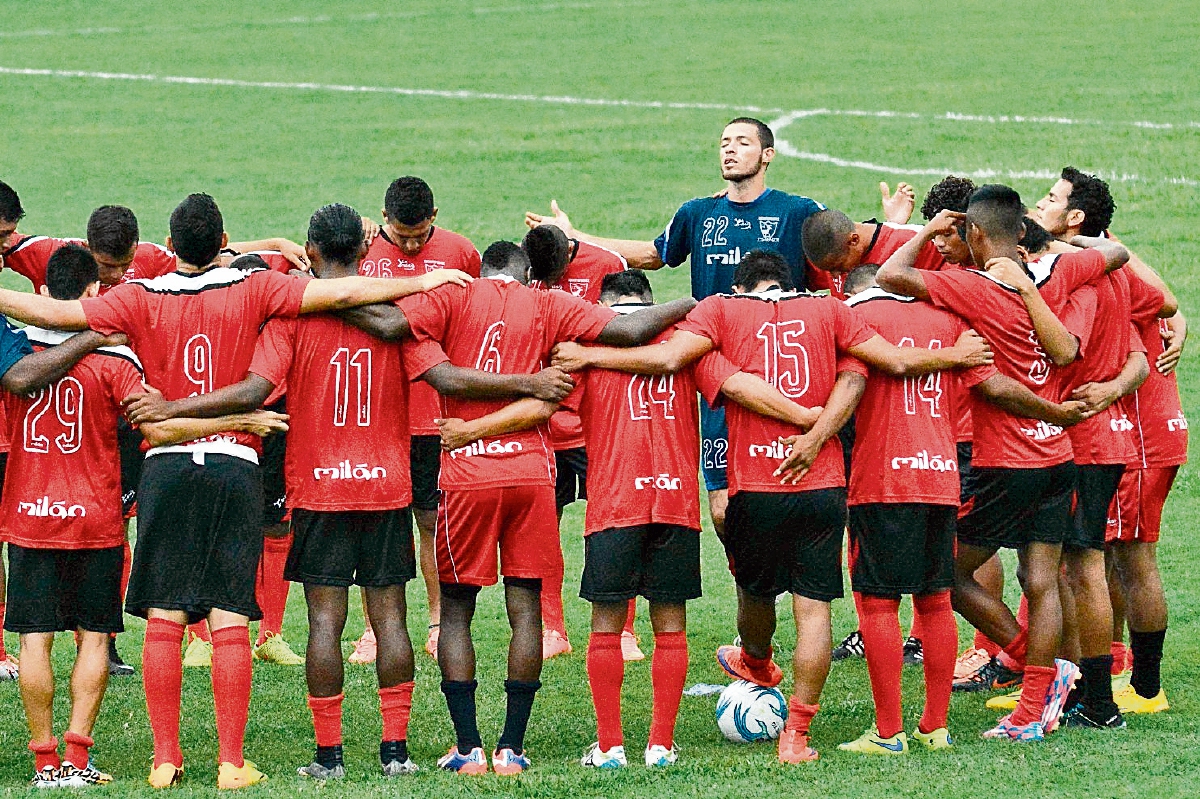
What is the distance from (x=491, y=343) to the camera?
27.1ft

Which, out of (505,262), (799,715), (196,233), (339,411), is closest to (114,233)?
(196,233)

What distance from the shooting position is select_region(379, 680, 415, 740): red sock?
8.29 m

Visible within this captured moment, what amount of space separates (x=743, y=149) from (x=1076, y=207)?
2.02 metres

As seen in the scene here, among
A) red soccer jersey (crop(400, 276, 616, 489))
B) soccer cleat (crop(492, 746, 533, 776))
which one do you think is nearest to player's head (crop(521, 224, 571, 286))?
red soccer jersey (crop(400, 276, 616, 489))

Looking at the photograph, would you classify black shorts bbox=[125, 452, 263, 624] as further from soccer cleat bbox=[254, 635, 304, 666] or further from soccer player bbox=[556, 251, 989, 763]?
soccer cleat bbox=[254, 635, 304, 666]

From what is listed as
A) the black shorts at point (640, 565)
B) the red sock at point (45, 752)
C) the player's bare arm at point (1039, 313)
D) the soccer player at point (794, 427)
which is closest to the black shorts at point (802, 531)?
the soccer player at point (794, 427)

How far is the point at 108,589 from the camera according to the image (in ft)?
27.5

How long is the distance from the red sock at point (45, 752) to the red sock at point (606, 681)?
248cm

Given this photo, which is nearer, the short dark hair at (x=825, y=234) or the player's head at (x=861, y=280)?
the player's head at (x=861, y=280)

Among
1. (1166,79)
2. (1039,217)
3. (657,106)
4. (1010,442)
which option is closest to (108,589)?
(1010,442)

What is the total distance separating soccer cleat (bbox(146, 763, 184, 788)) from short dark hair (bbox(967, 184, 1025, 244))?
4.55 meters

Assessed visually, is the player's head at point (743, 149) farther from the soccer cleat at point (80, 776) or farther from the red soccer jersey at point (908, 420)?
the soccer cleat at point (80, 776)

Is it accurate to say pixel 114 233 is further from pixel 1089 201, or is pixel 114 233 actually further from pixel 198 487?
pixel 1089 201

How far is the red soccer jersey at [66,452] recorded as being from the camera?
8172mm
